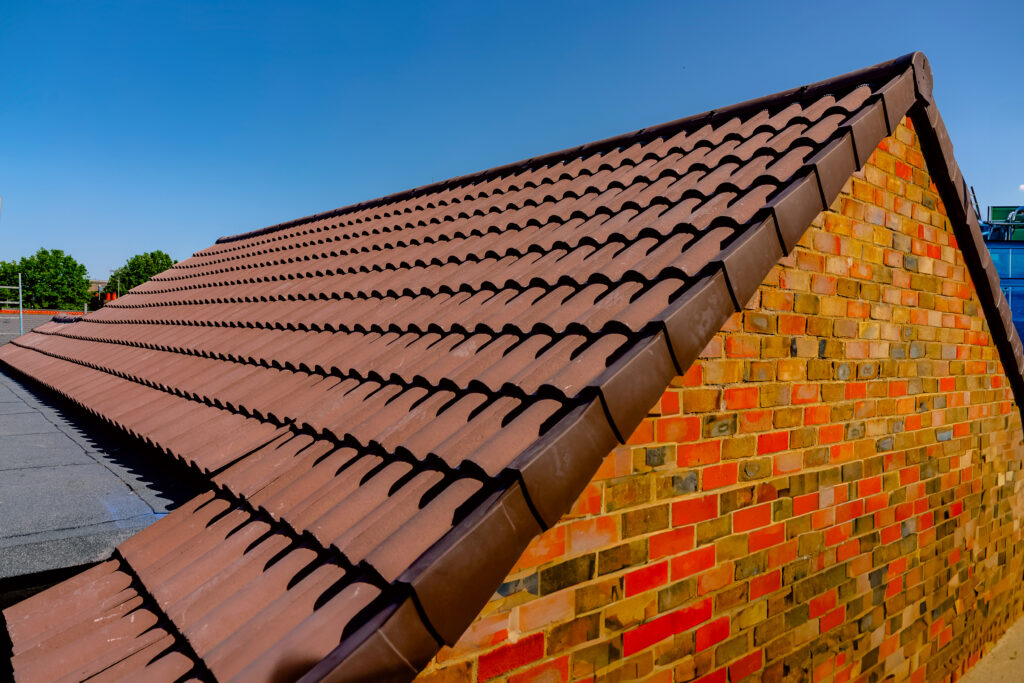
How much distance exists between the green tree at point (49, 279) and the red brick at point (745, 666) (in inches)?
4332

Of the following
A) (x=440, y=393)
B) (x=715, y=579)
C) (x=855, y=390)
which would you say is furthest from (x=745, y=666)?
(x=440, y=393)

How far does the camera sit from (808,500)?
2.76 m

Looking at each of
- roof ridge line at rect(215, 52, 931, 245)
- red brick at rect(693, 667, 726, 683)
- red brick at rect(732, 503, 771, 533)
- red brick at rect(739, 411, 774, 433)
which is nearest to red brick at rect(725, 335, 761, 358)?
red brick at rect(739, 411, 774, 433)

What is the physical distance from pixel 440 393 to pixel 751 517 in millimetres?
1331

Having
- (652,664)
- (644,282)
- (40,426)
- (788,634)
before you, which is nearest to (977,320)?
(788,634)

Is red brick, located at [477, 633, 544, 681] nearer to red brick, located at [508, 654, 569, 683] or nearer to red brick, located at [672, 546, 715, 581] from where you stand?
red brick, located at [508, 654, 569, 683]

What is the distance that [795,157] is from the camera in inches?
108

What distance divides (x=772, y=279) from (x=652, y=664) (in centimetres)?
150

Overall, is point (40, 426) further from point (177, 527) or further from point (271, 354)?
point (177, 527)

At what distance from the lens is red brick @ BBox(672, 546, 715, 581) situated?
86.4 inches

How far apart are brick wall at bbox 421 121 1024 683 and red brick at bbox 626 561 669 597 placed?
0.4 inches

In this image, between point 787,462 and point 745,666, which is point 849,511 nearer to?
point 787,462

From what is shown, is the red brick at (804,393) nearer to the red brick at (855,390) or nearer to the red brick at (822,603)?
the red brick at (855,390)

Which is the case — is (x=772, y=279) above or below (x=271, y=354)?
above
